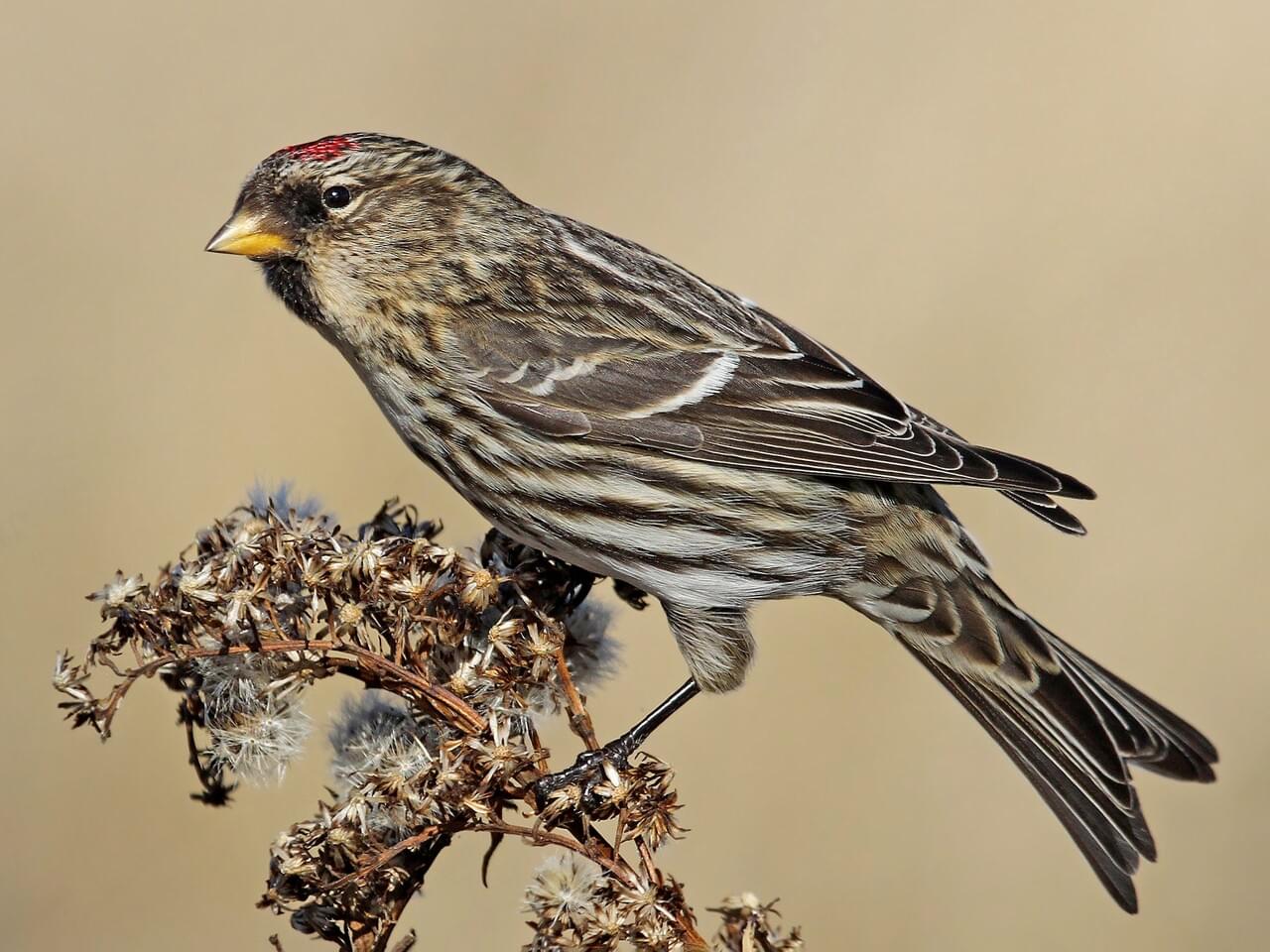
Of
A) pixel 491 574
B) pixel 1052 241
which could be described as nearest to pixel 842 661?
pixel 1052 241

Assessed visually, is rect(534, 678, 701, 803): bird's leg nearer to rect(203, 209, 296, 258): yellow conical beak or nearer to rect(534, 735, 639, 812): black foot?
rect(534, 735, 639, 812): black foot

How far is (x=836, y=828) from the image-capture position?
5.78 m

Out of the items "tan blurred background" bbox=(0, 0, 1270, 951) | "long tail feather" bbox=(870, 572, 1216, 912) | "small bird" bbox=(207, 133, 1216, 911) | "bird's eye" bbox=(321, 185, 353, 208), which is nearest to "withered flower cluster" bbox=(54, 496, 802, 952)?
"small bird" bbox=(207, 133, 1216, 911)

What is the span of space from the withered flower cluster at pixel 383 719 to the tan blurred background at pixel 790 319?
2.80m

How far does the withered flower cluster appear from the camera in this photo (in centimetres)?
270

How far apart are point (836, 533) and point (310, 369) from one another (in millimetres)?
3507

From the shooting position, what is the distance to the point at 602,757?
296cm

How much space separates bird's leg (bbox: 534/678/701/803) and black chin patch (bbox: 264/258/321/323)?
4.20 ft

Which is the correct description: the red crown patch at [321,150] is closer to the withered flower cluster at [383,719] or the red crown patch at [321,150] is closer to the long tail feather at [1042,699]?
the withered flower cluster at [383,719]

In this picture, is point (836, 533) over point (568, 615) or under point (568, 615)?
over

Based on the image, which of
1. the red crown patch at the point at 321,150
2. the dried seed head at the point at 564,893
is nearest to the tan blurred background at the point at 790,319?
the red crown patch at the point at 321,150

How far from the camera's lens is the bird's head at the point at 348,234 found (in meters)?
3.79

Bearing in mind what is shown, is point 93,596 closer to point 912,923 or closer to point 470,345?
point 470,345

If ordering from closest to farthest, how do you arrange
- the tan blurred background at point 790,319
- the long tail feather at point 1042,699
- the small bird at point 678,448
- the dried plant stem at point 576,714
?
the dried plant stem at point 576,714 → the small bird at point 678,448 → the long tail feather at point 1042,699 → the tan blurred background at point 790,319
